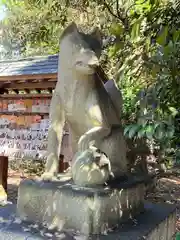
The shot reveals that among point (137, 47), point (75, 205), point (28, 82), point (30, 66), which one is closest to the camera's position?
point (75, 205)

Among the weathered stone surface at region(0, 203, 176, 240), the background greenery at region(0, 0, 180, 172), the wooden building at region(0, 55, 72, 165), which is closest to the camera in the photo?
the weathered stone surface at region(0, 203, 176, 240)

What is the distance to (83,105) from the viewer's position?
1.73 metres

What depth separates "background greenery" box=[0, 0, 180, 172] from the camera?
1.66m

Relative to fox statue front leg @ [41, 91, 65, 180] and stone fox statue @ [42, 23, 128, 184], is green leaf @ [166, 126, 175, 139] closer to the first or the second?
stone fox statue @ [42, 23, 128, 184]

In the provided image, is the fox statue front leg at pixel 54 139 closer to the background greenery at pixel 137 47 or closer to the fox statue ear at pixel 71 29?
the fox statue ear at pixel 71 29

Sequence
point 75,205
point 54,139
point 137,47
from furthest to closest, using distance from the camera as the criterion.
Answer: point 137,47, point 54,139, point 75,205

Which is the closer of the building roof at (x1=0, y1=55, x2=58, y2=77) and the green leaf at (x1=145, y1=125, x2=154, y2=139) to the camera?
the green leaf at (x1=145, y1=125, x2=154, y2=139)

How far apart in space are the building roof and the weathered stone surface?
2567 millimetres

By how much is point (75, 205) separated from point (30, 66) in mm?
3505

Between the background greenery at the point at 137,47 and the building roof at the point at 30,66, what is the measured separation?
2.56 feet

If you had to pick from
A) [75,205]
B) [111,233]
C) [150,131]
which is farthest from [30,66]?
[111,233]

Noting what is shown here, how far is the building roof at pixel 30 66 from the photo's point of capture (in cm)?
421

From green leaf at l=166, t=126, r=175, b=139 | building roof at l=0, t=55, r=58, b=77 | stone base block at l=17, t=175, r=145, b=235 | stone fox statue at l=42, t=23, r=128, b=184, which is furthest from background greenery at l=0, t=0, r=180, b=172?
building roof at l=0, t=55, r=58, b=77

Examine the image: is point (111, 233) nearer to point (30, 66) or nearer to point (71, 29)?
point (71, 29)
